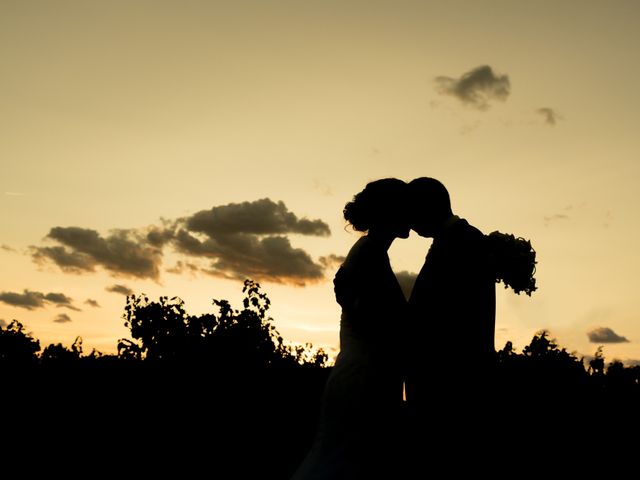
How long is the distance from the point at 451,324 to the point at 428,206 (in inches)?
44.0

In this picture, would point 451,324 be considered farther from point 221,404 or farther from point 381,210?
point 221,404

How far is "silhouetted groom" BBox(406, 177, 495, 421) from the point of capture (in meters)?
5.29

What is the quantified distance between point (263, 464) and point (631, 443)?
4.98 metres

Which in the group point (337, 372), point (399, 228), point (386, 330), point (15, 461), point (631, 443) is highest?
point (399, 228)

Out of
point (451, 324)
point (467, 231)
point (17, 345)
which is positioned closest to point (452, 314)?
point (451, 324)

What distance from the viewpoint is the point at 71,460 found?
33.0 ft

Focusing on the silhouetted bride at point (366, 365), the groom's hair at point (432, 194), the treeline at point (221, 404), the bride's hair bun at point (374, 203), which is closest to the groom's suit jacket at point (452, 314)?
the silhouetted bride at point (366, 365)

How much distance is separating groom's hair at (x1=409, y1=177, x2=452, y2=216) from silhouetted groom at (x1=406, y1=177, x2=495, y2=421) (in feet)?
0.80

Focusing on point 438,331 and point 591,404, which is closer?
point 438,331

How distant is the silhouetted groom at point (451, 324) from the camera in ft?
17.3

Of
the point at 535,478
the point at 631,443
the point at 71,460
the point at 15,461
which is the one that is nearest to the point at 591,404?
the point at 631,443

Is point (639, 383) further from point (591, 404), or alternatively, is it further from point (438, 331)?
point (438, 331)

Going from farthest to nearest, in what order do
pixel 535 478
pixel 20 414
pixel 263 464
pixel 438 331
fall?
pixel 20 414, pixel 263 464, pixel 535 478, pixel 438 331

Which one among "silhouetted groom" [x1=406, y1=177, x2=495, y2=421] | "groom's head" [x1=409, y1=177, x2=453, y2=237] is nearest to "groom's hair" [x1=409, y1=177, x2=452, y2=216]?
"groom's head" [x1=409, y1=177, x2=453, y2=237]
